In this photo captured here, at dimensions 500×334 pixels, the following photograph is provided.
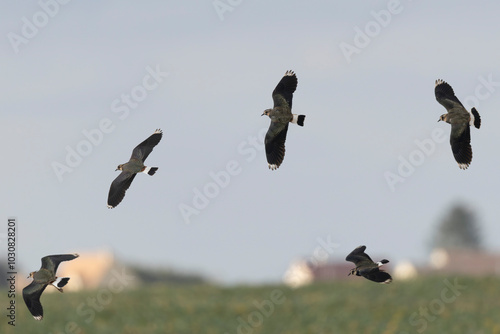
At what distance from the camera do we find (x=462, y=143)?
154 centimetres

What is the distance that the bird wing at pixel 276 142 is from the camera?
1.56 metres

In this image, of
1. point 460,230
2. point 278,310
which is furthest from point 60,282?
point 460,230

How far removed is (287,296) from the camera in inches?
1243

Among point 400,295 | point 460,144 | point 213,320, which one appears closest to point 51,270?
point 460,144

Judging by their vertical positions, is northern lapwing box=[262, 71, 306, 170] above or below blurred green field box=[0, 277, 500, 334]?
above

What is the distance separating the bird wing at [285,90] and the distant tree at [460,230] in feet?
436

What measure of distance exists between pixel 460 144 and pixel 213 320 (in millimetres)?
27242

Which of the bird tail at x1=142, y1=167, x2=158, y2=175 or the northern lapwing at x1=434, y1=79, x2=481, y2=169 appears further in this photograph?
the bird tail at x1=142, y1=167, x2=158, y2=175

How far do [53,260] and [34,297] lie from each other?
10 cm

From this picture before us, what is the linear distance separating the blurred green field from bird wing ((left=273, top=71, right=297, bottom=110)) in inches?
931

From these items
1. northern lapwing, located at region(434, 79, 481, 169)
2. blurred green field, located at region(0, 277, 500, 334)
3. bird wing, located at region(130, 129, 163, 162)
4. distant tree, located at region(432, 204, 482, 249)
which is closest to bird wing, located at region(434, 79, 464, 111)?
northern lapwing, located at region(434, 79, 481, 169)

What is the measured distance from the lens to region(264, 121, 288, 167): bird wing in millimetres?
1561

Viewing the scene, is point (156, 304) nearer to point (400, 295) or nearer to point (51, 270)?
point (400, 295)

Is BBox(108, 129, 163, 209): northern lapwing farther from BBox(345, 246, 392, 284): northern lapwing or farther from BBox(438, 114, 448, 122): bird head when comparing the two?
BBox(438, 114, 448, 122): bird head
